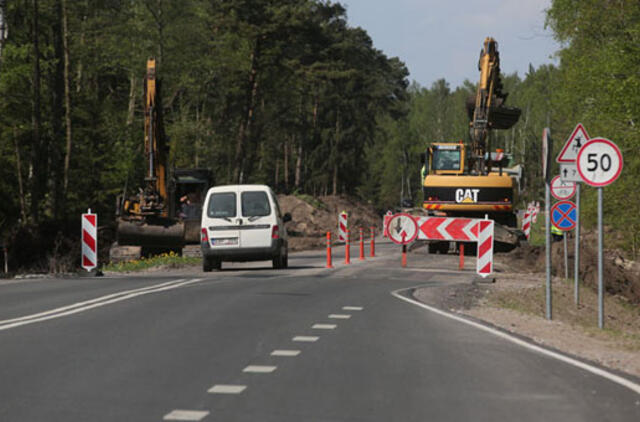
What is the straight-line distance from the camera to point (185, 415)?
641 centimetres

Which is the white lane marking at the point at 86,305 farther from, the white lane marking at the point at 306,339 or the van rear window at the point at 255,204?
the van rear window at the point at 255,204

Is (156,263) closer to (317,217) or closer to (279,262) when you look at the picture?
(279,262)

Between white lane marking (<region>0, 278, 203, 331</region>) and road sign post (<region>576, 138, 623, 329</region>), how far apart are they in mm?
7250

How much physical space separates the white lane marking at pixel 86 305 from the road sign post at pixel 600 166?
23.8 ft

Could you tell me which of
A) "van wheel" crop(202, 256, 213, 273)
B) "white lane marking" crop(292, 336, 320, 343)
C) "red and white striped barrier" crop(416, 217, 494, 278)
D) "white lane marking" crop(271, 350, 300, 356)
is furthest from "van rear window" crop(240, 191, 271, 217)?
"white lane marking" crop(271, 350, 300, 356)

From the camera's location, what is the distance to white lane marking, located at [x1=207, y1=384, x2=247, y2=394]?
7.27 metres

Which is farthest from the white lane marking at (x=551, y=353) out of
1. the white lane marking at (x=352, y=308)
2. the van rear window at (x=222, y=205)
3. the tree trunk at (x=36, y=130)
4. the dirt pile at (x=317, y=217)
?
the dirt pile at (x=317, y=217)

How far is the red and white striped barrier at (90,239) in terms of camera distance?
2069cm

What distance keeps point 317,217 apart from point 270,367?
51.4 m

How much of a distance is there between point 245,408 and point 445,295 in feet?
35.2

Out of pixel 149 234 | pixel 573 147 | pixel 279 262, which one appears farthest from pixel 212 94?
pixel 573 147

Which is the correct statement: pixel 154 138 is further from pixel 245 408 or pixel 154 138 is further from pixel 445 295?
pixel 245 408

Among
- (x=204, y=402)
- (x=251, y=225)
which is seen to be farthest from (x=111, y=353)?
(x=251, y=225)

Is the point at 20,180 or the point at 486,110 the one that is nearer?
the point at 486,110
